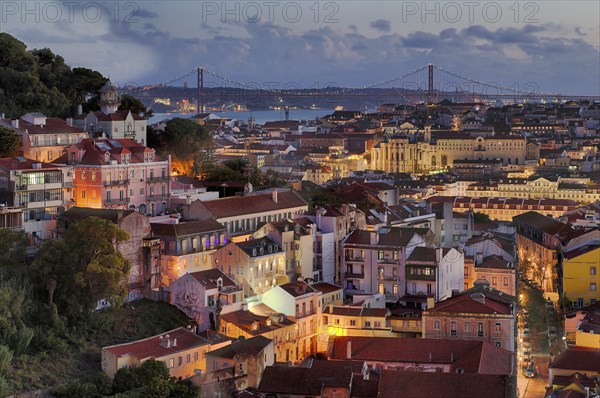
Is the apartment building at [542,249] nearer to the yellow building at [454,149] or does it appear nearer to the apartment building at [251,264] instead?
the apartment building at [251,264]

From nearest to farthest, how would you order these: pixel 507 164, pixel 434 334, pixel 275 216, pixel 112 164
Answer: pixel 434 334 < pixel 112 164 < pixel 275 216 < pixel 507 164

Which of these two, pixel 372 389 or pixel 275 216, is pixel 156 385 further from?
pixel 275 216

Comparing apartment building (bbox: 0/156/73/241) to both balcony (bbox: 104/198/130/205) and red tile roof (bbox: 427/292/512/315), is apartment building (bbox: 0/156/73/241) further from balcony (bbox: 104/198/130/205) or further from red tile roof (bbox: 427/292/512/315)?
red tile roof (bbox: 427/292/512/315)

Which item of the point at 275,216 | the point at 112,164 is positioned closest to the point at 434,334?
the point at 275,216

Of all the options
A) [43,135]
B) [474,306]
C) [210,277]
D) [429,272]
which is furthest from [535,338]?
[43,135]

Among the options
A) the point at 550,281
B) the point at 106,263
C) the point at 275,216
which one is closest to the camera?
the point at 106,263

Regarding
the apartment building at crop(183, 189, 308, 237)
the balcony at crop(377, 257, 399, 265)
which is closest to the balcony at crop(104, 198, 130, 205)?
the apartment building at crop(183, 189, 308, 237)

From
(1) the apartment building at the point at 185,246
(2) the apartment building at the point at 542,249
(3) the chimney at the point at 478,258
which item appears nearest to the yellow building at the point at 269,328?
(1) the apartment building at the point at 185,246
